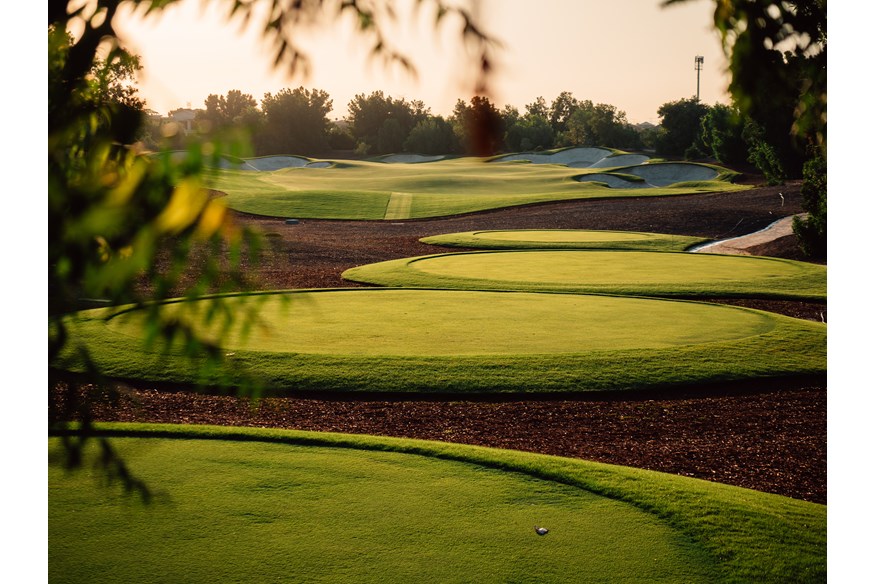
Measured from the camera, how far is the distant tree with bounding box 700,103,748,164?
10.6m

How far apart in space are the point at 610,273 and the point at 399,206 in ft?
41.1

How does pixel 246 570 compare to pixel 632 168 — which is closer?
pixel 246 570

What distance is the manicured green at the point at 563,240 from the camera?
643 inches

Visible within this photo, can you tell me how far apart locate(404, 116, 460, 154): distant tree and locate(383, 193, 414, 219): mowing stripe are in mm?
12265

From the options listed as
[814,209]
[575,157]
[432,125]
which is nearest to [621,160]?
[575,157]

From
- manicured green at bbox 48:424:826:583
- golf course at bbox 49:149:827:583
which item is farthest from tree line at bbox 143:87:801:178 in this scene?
manicured green at bbox 48:424:826:583

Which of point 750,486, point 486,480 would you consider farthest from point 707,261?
point 486,480

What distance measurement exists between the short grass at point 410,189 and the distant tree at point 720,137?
3172 millimetres

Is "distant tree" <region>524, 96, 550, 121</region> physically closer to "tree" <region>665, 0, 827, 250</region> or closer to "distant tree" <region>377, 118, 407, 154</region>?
"distant tree" <region>377, 118, 407, 154</region>

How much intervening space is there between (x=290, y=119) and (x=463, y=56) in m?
6.92

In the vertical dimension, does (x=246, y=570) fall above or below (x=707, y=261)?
below
